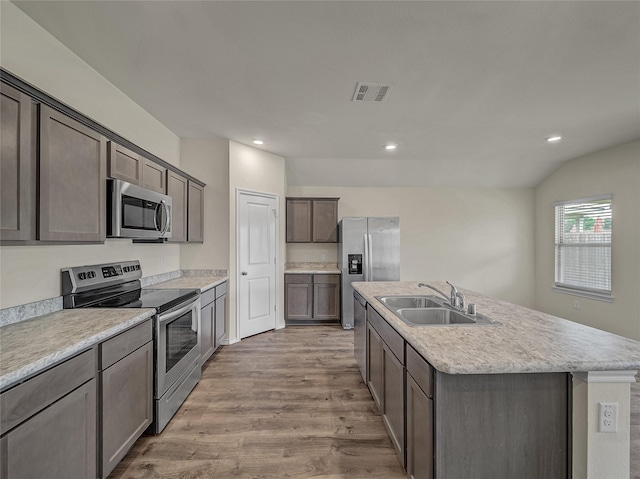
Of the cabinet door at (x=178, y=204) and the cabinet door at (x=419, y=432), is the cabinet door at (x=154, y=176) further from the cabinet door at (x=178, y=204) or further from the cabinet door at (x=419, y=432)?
the cabinet door at (x=419, y=432)

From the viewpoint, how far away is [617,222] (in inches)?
159

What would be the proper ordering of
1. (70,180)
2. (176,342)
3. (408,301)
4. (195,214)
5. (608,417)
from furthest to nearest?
(195,214) < (408,301) < (176,342) < (70,180) < (608,417)

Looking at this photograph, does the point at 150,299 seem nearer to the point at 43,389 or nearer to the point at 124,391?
the point at 124,391

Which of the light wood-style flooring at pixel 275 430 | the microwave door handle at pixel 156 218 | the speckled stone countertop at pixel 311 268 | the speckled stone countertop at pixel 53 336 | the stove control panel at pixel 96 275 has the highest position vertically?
the microwave door handle at pixel 156 218

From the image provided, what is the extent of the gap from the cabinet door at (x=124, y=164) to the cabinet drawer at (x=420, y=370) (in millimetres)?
2292

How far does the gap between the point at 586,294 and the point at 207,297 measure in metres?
5.80

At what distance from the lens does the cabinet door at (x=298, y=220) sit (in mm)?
5039

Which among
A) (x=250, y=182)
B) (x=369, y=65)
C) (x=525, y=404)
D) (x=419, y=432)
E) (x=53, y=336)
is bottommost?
(x=419, y=432)

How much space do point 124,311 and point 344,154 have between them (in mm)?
3601

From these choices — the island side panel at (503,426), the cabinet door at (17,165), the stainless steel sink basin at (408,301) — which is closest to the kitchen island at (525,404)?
the island side panel at (503,426)

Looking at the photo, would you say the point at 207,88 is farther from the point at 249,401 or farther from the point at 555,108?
the point at 555,108

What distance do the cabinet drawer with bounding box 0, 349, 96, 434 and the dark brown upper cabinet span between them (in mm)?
3806

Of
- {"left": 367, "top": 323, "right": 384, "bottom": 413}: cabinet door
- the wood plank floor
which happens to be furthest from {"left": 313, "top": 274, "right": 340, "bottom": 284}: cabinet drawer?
{"left": 367, "top": 323, "right": 384, "bottom": 413}: cabinet door

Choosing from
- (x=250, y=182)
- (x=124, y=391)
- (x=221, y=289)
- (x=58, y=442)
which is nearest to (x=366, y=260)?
(x=250, y=182)
